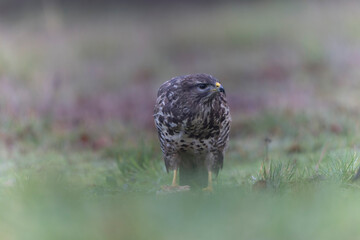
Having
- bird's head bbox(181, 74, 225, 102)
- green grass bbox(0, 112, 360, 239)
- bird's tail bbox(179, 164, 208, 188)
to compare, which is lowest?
bird's tail bbox(179, 164, 208, 188)

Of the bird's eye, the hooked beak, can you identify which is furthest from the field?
the bird's eye

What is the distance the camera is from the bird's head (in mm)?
4582

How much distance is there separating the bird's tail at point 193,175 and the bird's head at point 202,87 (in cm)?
86

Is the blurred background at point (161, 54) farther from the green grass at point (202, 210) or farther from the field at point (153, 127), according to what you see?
the green grass at point (202, 210)

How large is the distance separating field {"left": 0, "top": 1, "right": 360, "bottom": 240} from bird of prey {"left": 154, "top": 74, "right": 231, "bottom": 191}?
38 centimetres

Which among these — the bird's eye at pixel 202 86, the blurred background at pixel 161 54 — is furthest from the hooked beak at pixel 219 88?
the blurred background at pixel 161 54

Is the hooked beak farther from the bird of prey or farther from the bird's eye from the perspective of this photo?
the bird's eye

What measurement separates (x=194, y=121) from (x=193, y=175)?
0.84m

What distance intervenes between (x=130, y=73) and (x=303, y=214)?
9697 mm

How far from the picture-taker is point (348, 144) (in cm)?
611

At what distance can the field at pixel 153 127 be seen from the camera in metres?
2.89

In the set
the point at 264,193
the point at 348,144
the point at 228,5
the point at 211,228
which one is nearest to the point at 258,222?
the point at 211,228

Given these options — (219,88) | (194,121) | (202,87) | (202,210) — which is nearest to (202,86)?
(202,87)

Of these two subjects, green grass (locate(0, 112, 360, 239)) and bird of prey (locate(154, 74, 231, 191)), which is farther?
bird of prey (locate(154, 74, 231, 191))
